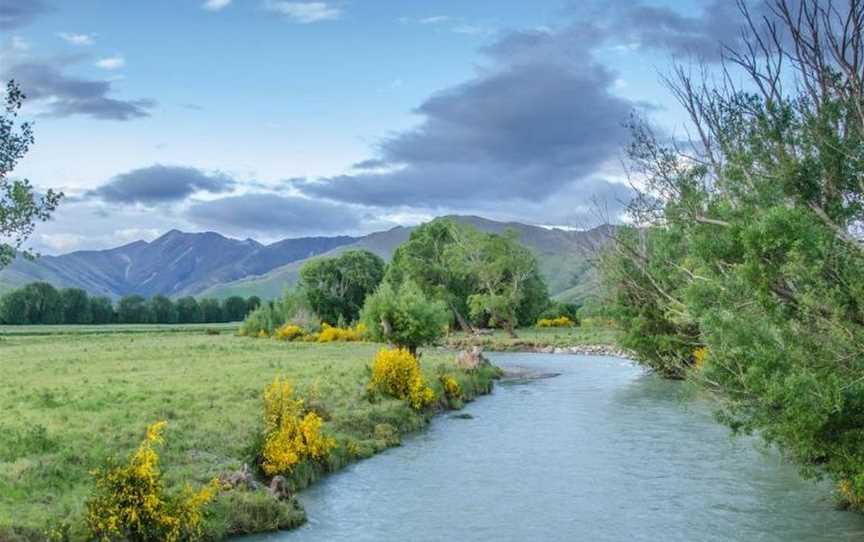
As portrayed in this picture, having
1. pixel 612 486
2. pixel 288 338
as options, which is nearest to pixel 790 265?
pixel 612 486

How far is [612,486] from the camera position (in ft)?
82.7

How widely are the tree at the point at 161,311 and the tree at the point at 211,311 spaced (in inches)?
309

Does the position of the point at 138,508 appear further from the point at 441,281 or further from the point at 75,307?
the point at 75,307

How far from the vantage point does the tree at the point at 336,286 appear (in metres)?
114

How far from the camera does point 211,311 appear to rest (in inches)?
7736

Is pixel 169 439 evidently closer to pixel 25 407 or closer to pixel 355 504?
pixel 355 504

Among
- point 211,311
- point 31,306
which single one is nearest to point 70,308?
point 31,306

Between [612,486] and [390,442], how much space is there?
32.0 ft

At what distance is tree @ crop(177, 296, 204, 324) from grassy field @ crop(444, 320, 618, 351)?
337 ft

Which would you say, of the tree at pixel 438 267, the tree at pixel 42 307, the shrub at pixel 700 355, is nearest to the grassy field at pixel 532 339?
the tree at pixel 438 267

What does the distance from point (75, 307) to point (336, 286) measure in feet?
260

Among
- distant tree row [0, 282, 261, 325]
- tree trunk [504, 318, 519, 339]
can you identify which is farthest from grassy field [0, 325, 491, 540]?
distant tree row [0, 282, 261, 325]

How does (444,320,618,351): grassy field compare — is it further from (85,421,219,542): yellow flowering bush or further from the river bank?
(85,421,219,542): yellow flowering bush

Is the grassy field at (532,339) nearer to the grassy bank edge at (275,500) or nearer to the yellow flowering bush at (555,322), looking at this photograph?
the yellow flowering bush at (555,322)
